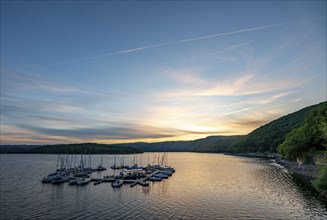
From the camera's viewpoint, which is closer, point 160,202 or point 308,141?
point 160,202

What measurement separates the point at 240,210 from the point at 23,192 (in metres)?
55.1

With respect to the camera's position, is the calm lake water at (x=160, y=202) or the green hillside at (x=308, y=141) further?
the green hillside at (x=308, y=141)

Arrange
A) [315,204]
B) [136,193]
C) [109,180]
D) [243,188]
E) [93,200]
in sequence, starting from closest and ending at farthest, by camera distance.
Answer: [315,204] < [93,200] < [136,193] < [243,188] < [109,180]

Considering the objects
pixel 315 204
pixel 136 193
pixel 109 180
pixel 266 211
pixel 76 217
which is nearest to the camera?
pixel 76 217

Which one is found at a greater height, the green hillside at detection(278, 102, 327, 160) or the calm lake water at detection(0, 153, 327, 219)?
the green hillside at detection(278, 102, 327, 160)

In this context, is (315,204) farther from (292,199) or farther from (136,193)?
(136,193)

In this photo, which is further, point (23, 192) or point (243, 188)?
point (243, 188)

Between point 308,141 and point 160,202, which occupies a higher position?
point 308,141

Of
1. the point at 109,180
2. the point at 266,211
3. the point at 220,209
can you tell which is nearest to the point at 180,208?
the point at 220,209

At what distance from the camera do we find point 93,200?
2333 inches

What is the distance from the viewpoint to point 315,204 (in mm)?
53062

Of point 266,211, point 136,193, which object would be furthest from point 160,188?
point 266,211

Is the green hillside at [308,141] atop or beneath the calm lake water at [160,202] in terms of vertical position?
atop

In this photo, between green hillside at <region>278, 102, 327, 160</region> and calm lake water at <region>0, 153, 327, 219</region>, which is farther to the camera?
green hillside at <region>278, 102, 327, 160</region>
